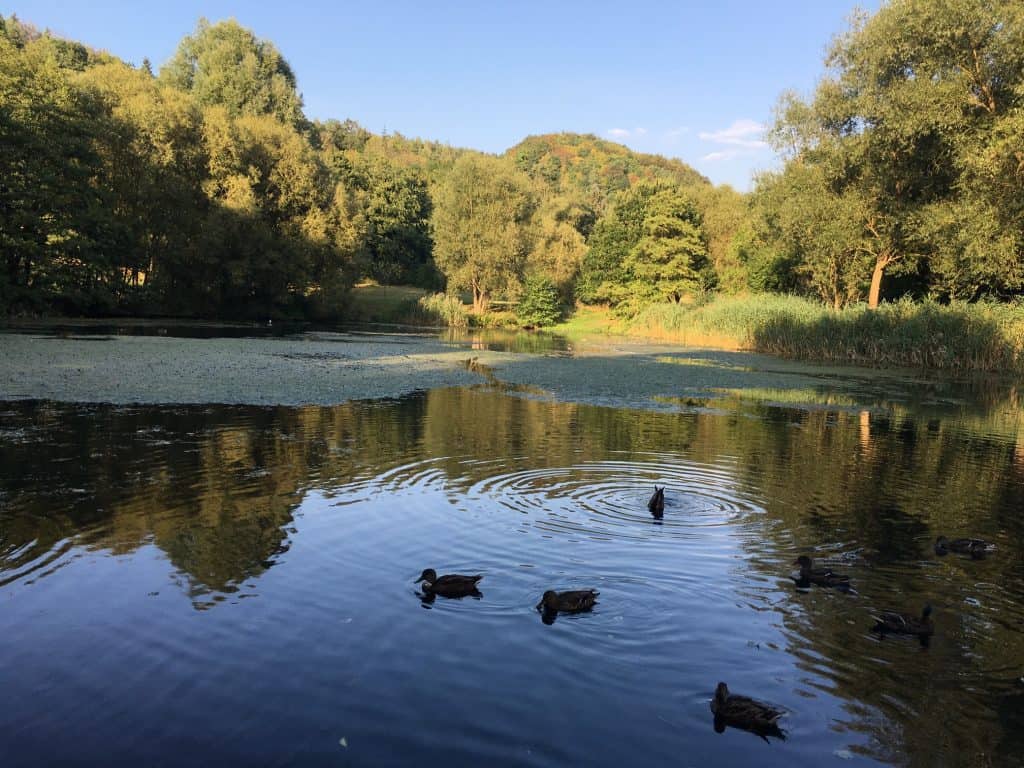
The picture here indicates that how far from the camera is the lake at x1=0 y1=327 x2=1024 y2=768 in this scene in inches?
181

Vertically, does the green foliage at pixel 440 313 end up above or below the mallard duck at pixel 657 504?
above

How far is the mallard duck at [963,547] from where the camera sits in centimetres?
833

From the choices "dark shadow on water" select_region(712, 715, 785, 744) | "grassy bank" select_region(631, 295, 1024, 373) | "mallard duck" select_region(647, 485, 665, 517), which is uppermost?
"grassy bank" select_region(631, 295, 1024, 373)

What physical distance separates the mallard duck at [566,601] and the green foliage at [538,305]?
6246 centimetres

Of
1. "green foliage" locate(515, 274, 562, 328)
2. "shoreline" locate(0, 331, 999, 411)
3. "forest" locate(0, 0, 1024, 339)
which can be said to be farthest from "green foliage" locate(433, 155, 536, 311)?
"shoreline" locate(0, 331, 999, 411)

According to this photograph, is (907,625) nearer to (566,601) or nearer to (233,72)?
(566,601)

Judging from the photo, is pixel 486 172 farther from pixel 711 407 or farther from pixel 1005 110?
pixel 711 407

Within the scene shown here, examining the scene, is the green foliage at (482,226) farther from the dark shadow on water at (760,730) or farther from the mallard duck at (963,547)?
the dark shadow on water at (760,730)

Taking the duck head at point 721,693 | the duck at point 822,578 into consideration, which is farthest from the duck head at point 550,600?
the duck at point 822,578

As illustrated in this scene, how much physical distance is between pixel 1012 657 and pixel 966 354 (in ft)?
100

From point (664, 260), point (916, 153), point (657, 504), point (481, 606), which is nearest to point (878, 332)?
point (916, 153)

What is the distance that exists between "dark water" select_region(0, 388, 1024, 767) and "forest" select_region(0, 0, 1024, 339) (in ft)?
79.1

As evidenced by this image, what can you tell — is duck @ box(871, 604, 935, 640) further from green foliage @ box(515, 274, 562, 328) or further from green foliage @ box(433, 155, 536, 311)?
green foliage @ box(433, 155, 536, 311)

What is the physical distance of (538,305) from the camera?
2687 inches
